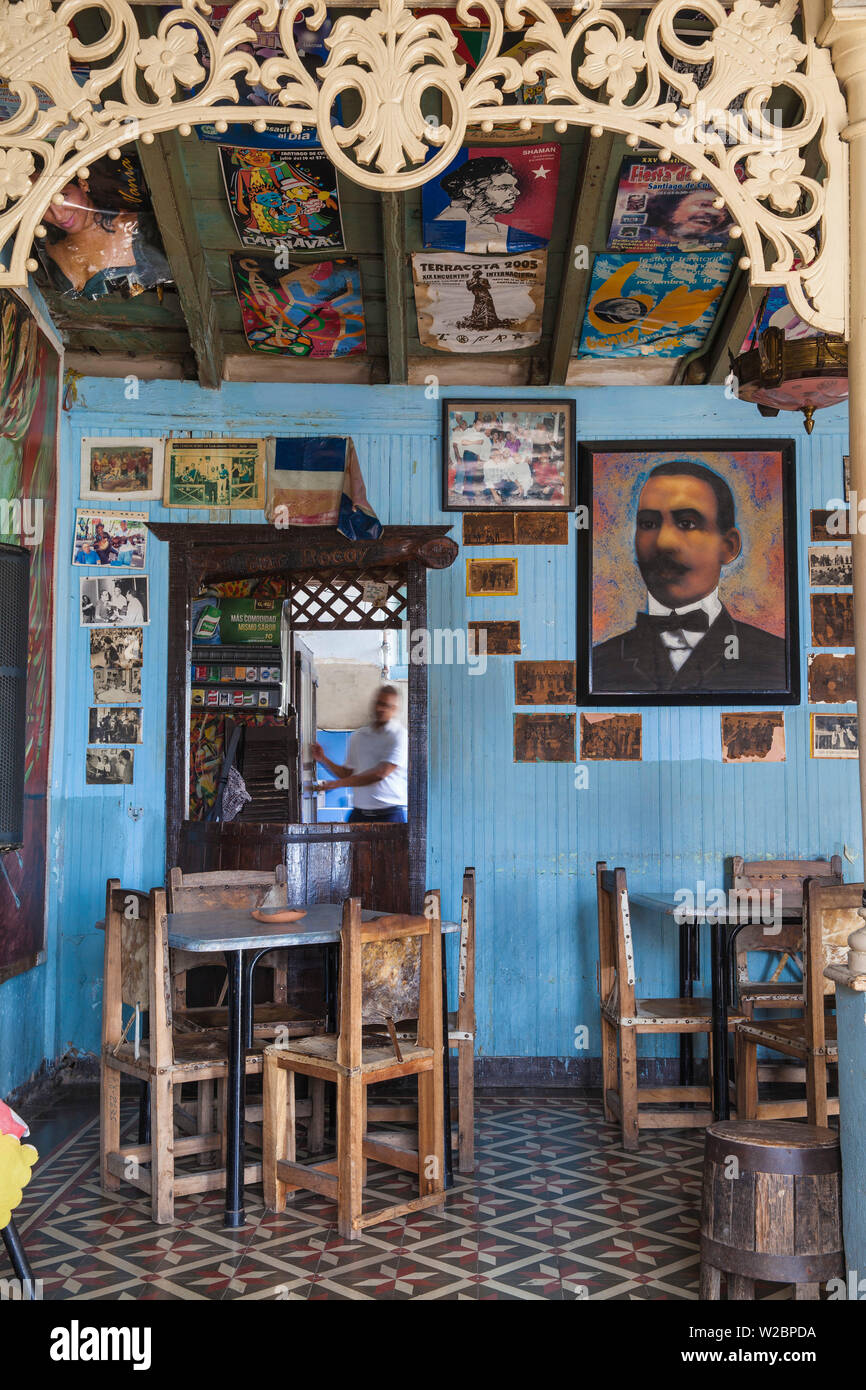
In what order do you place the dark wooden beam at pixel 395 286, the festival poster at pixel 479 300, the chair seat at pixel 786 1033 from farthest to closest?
the festival poster at pixel 479 300, the dark wooden beam at pixel 395 286, the chair seat at pixel 786 1033

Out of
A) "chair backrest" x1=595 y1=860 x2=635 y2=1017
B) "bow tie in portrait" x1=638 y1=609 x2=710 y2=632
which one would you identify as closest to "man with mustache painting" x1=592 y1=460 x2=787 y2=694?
"bow tie in portrait" x1=638 y1=609 x2=710 y2=632

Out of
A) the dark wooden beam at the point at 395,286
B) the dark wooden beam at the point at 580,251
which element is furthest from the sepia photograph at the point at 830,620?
the dark wooden beam at the point at 395,286

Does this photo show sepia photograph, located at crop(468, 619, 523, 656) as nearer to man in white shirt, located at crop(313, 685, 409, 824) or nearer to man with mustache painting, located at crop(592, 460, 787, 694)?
man with mustache painting, located at crop(592, 460, 787, 694)

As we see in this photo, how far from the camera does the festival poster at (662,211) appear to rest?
4.52 m

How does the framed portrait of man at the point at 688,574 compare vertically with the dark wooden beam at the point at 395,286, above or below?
below

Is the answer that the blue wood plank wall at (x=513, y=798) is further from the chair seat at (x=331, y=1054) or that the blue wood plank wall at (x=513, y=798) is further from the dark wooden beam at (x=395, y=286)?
the chair seat at (x=331, y=1054)

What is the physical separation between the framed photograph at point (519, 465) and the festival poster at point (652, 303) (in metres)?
0.38

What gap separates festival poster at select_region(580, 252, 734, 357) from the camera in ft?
16.7

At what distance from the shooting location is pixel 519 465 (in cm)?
570

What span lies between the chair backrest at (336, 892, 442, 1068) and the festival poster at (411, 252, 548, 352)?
278 cm

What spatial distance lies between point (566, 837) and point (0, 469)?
302 centimetres

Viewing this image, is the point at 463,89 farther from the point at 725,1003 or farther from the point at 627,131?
the point at 725,1003

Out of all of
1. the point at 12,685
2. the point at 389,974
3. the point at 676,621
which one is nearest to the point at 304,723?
the point at 676,621

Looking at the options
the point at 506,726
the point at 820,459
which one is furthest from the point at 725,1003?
the point at 820,459
